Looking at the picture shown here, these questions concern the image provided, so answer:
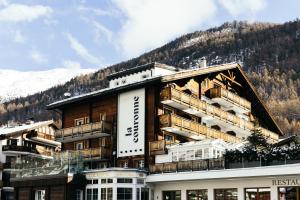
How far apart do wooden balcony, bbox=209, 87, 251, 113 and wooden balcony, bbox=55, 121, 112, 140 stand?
9941 millimetres

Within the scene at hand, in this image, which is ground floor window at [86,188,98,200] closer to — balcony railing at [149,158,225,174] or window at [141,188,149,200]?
window at [141,188,149,200]

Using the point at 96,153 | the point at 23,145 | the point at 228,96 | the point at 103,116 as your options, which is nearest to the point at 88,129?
the point at 103,116

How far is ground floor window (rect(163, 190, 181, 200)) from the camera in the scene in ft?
120

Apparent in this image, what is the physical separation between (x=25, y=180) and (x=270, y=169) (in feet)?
71.4

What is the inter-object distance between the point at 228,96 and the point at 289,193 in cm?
1711

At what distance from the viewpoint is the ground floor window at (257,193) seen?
101 ft

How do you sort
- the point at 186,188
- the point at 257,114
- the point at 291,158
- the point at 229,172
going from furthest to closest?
the point at 257,114, the point at 186,188, the point at 229,172, the point at 291,158

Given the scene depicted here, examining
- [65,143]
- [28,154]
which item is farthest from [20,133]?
[65,143]

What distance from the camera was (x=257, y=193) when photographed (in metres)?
31.4

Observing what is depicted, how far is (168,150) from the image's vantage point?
3828 centimetres

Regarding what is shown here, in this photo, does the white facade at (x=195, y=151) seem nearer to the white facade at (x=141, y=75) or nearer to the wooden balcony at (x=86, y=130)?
the wooden balcony at (x=86, y=130)

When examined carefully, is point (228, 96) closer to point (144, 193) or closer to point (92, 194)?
point (144, 193)

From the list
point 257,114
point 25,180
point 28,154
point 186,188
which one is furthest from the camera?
point 28,154

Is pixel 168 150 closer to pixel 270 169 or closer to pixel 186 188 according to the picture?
pixel 186 188
